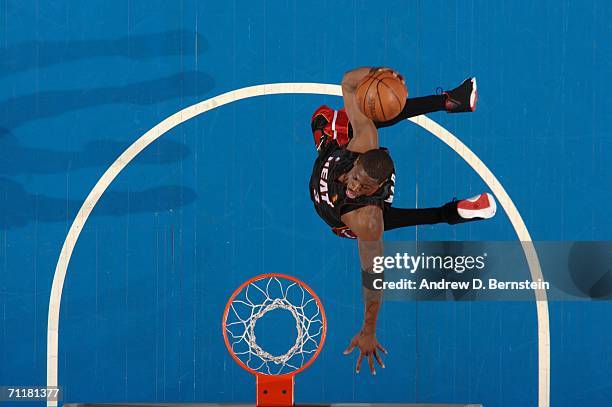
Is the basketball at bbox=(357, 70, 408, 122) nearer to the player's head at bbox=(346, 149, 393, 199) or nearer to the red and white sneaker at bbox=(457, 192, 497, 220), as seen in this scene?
the player's head at bbox=(346, 149, 393, 199)

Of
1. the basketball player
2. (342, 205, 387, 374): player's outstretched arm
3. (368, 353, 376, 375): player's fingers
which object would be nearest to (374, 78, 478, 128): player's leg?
the basketball player

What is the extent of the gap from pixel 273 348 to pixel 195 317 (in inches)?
27.0

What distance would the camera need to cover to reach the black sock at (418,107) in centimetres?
703

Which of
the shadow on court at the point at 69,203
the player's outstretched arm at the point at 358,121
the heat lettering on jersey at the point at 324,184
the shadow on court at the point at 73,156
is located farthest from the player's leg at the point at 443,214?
the shadow on court at the point at 73,156

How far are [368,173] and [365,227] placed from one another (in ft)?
1.74

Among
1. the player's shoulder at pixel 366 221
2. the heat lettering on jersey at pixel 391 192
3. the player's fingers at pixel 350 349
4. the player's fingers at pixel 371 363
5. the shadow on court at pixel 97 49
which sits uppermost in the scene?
the shadow on court at pixel 97 49

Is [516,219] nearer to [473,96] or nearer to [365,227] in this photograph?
[473,96]

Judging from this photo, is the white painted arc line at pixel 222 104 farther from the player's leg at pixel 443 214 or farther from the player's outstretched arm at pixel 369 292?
the player's outstretched arm at pixel 369 292

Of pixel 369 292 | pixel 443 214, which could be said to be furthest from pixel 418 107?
pixel 369 292

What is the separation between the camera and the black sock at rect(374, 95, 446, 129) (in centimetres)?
703

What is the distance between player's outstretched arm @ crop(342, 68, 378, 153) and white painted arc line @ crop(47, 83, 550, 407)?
348 millimetres

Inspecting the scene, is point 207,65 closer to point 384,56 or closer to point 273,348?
point 384,56

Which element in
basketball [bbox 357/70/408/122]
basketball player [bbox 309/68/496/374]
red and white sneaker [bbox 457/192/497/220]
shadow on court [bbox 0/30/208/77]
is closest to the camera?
basketball [bbox 357/70/408/122]

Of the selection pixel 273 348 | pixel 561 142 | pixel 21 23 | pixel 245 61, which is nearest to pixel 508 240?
pixel 561 142
